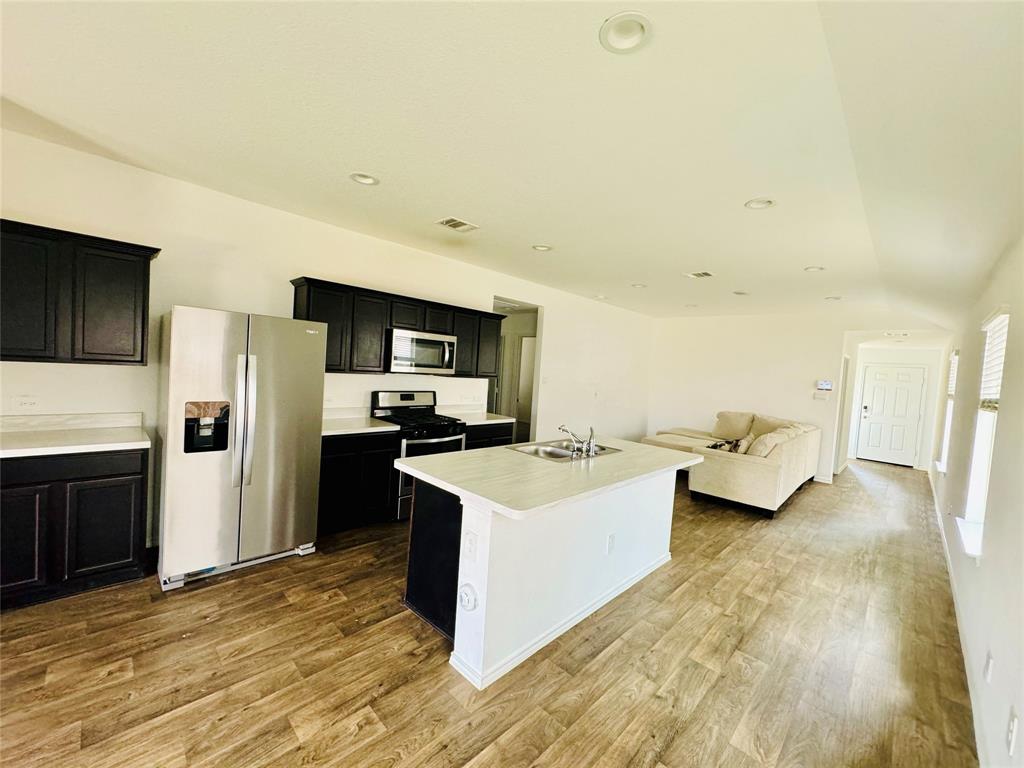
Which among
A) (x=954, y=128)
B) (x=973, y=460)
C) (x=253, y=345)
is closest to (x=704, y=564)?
(x=973, y=460)

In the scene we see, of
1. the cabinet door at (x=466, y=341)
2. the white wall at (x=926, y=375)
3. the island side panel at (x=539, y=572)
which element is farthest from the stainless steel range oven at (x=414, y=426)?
the white wall at (x=926, y=375)

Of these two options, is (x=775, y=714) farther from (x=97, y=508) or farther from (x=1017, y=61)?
(x=97, y=508)

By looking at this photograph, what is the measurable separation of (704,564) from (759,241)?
2.53 metres

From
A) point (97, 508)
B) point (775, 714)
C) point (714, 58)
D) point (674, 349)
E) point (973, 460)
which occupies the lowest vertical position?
point (775, 714)

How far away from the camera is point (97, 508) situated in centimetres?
244

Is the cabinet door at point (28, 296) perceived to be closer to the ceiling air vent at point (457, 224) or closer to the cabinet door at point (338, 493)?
the cabinet door at point (338, 493)

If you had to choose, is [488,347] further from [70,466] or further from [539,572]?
[70,466]

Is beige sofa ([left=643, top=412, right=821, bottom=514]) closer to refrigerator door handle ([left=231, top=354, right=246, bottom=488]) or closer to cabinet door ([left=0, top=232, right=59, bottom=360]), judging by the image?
refrigerator door handle ([left=231, top=354, right=246, bottom=488])

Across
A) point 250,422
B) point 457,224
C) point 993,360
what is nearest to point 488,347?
point 457,224

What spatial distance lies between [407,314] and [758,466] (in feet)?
13.0

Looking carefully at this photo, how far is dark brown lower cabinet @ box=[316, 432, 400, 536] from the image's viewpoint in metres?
3.34

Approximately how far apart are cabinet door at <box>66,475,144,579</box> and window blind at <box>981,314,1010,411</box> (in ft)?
15.8

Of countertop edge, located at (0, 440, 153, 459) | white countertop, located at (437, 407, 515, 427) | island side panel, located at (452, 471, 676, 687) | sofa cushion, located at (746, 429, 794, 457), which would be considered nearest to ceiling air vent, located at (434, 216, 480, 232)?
white countertop, located at (437, 407, 515, 427)

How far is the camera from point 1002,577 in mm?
1667
